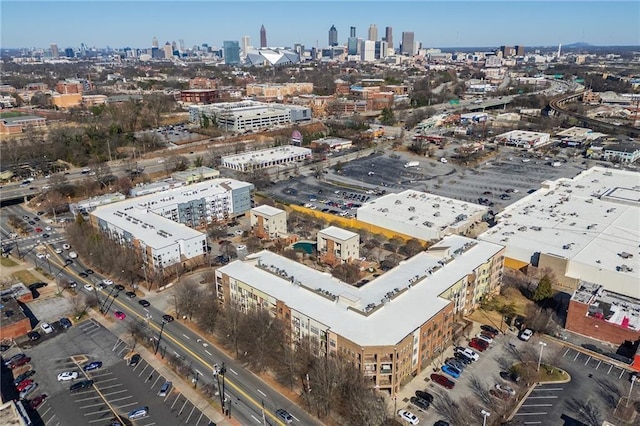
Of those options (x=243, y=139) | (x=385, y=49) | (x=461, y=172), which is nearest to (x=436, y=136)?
(x=461, y=172)

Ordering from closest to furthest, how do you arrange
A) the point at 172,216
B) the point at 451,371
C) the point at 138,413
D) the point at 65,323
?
1. the point at 138,413
2. the point at 451,371
3. the point at 65,323
4. the point at 172,216

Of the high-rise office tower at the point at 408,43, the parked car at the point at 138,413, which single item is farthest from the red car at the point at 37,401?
the high-rise office tower at the point at 408,43

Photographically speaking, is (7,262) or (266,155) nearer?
(7,262)

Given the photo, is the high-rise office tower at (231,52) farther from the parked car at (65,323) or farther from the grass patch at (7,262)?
the parked car at (65,323)

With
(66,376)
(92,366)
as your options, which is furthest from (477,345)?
(66,376)

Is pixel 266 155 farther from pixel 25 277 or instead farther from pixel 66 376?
pixel 66 376

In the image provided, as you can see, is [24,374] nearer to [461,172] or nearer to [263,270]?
[263,270]
